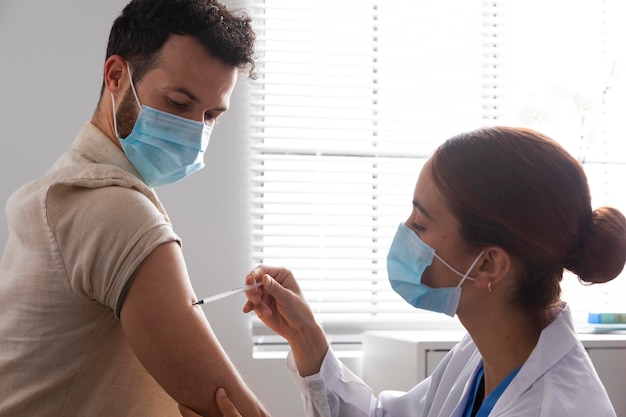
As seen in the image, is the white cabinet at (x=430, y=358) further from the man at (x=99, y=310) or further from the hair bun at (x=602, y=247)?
the man at (x=99, y=310)

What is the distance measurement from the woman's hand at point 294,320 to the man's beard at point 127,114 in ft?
1.37

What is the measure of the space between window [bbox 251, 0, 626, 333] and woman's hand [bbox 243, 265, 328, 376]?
890 mm

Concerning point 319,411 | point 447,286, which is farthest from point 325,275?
point 447,286

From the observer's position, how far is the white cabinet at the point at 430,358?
83.8 inches

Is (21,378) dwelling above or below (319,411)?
above

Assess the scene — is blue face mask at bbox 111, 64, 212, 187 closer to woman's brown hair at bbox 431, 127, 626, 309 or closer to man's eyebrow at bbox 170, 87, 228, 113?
man's eyebrow at bbox 170, 87, 228, 113

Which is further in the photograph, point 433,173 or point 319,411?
point 319,411

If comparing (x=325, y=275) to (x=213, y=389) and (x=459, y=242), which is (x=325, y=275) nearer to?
(x=459, y=242)

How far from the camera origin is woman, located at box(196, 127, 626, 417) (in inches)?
54.1

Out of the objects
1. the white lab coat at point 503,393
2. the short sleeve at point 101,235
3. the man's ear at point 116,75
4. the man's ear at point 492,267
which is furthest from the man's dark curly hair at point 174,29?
the white lab coat at point 503,393

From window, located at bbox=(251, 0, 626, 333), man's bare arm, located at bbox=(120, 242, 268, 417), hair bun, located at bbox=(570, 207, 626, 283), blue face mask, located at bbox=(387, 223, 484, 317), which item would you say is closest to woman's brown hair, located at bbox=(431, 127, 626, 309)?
hair bun, located at bbox=(570, 207, 626, 283)

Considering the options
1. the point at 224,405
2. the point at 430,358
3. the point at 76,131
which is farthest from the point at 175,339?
the point at 76,131

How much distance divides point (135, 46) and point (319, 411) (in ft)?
2.84

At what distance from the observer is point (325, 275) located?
2.71 metres
